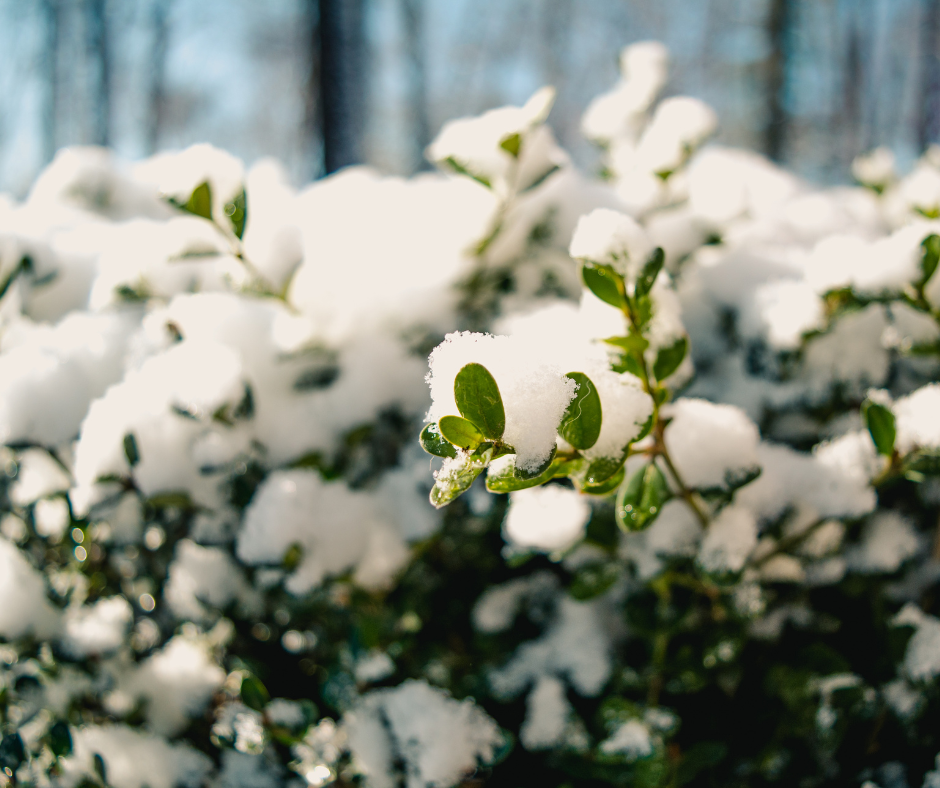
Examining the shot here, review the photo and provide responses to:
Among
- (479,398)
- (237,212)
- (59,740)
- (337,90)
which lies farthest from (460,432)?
(337,90)

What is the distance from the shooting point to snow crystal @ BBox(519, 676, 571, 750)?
2.33ft

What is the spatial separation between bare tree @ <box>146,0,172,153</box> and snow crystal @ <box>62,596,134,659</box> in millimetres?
12117

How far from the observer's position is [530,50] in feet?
40.9

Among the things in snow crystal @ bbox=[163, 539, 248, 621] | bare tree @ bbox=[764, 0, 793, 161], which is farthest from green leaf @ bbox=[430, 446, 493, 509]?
bare tree @ bbox=[764, 0, 793, 161]

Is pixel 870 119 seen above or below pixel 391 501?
above

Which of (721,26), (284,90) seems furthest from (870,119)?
(284,90)

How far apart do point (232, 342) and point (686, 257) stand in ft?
1.90

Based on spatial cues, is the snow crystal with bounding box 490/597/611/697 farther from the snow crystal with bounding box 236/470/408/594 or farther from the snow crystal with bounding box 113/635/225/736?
the snow crystal with bounding box 113/635/225/736

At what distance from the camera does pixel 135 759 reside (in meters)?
0.78

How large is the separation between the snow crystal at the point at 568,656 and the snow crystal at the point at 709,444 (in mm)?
265

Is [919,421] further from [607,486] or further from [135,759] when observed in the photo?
[135,759]

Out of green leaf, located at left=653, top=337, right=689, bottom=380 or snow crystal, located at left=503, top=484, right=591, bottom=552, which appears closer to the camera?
green leaf, located at left=653, top=337, right=689, bottom=380

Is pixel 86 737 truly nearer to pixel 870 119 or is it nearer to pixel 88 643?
pixel 88 643

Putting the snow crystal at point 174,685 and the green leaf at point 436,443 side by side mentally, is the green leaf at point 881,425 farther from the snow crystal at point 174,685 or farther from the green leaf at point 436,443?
the snow crystal at point 174,685
